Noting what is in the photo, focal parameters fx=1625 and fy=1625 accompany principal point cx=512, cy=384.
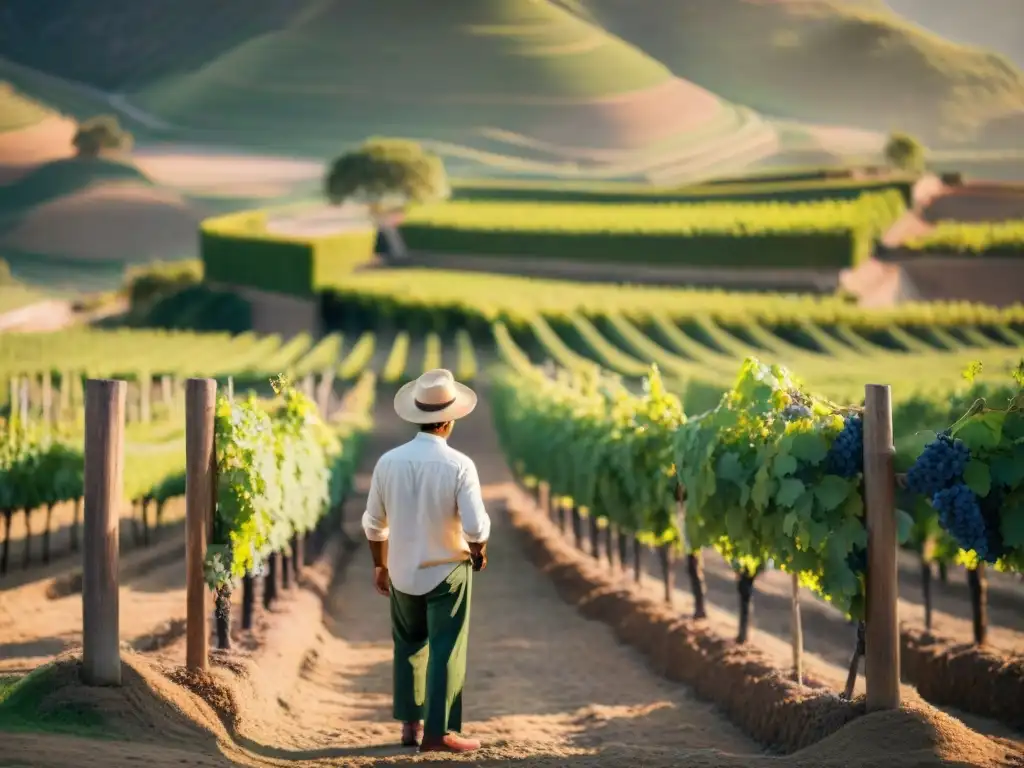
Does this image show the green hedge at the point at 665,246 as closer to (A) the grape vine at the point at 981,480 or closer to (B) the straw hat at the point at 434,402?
(A) the grape vine at the point at 981,480

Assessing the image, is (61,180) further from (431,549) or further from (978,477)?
(978,477)

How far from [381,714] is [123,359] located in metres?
27.2

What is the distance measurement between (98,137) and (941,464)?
70.4 metres

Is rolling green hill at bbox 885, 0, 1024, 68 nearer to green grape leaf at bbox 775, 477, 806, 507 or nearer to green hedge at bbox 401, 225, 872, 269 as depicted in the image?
green hedge at bbox 401, 225, 872, 269

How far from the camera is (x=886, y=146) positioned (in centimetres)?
7162

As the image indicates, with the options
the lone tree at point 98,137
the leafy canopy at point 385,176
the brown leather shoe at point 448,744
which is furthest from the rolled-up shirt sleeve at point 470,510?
the lone tree at point 98,137

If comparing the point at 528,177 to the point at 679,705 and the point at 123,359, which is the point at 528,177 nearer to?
the point at 123,359

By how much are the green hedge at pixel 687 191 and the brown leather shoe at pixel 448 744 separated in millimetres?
54622

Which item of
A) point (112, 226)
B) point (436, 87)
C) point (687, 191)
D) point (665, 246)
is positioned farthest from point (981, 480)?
point (436, 87)

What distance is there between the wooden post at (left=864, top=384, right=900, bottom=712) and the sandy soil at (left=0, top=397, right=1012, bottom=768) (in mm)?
260

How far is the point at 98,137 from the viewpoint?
72.9 meters

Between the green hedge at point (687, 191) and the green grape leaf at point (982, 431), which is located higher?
the green hedge at point (687, 191)

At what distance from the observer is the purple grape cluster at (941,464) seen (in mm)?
6543

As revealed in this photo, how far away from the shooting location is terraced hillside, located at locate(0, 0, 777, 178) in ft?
243
